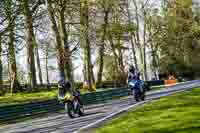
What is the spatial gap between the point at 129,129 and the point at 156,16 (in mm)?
68681

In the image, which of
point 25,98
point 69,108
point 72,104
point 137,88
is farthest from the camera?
point 25,98

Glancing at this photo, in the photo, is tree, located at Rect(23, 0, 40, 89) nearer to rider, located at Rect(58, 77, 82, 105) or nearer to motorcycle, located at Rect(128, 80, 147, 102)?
rider, located at Rect(58, 77, 82, 105)

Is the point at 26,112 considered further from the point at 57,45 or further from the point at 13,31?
the point at 57,45

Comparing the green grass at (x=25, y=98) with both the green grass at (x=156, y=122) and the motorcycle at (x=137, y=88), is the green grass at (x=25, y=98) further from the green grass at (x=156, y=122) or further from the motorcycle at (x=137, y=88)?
the green grass at (x=156, y=122)

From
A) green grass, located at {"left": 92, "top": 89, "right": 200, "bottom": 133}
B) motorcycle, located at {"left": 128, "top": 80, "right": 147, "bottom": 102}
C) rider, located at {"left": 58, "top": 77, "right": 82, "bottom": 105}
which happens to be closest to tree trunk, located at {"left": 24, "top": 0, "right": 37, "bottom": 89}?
rider, located at {"left": 58, "top": 77, "right": 82, "bottom": 105}

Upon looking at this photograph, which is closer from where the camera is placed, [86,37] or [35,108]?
[35,108]

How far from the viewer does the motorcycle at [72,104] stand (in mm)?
22109

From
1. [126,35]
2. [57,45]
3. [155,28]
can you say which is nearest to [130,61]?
[155,28]

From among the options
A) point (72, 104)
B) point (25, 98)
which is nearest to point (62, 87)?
point (72, 104)

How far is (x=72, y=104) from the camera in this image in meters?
22.5

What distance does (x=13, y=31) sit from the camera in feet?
87.5

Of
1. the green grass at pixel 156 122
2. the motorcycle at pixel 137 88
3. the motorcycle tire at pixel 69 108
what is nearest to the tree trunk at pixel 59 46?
the motorcycle at pixel 137 88

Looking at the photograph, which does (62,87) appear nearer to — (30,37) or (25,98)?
(30,37)

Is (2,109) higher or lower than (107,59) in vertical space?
lower
